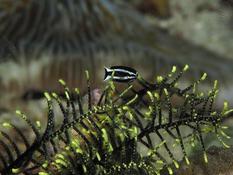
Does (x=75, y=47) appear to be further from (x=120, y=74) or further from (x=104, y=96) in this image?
(x=120, y=74)

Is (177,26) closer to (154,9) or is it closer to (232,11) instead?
(154,9)

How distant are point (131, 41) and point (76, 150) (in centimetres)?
260

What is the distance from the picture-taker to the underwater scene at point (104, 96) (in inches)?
98.1

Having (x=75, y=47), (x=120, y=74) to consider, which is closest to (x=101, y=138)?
(x=120, y=74)

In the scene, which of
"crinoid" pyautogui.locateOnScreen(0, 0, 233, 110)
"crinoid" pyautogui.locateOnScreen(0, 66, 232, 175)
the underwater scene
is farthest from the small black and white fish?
"crinoid" pyautogui.locateOnScreen(0, 0, 233, 110)

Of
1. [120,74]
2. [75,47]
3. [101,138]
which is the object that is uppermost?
[75,47]

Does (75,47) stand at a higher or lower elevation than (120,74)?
higher

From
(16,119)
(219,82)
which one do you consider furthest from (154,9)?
(16,119)

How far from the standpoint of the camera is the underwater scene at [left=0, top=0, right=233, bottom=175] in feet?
8.18

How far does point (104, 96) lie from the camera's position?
346cm

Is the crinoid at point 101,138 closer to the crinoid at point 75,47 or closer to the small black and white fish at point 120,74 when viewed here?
the small black and white fish at point 120,74

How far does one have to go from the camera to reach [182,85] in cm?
431

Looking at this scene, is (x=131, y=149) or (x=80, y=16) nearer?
(x=131, y=149)

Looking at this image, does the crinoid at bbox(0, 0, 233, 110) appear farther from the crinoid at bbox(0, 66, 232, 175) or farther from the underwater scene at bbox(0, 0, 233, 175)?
the crinoid at bbox(0, 66, 232, 175)
